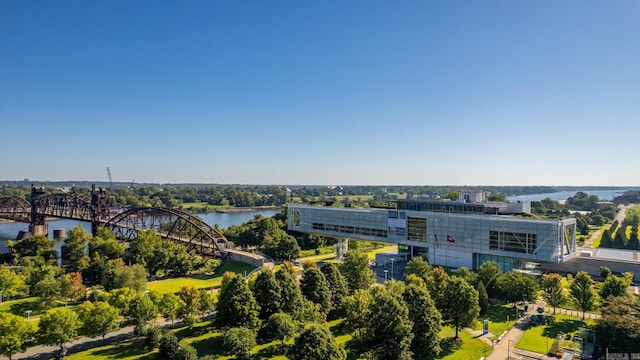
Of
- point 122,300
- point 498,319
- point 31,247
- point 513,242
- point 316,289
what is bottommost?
point 498,319

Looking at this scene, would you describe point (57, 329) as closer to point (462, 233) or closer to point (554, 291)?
point (554, 291)

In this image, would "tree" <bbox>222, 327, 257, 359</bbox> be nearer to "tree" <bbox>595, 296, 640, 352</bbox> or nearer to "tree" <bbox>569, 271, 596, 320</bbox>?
"tree" <bbox>595, 296, 640, 352</bbox>

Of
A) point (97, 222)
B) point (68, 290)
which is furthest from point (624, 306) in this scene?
point (97, 222)

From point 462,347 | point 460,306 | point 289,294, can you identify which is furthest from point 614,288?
point 289,294

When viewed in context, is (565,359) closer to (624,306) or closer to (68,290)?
(624,306)

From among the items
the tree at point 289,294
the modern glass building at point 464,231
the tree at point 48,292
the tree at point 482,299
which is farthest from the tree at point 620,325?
the tree at point 48,292

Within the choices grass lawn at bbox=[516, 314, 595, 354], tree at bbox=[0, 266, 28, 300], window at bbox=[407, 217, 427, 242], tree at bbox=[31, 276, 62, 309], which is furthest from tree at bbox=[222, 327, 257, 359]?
window at bbox=[407, 217, 427, 242]
